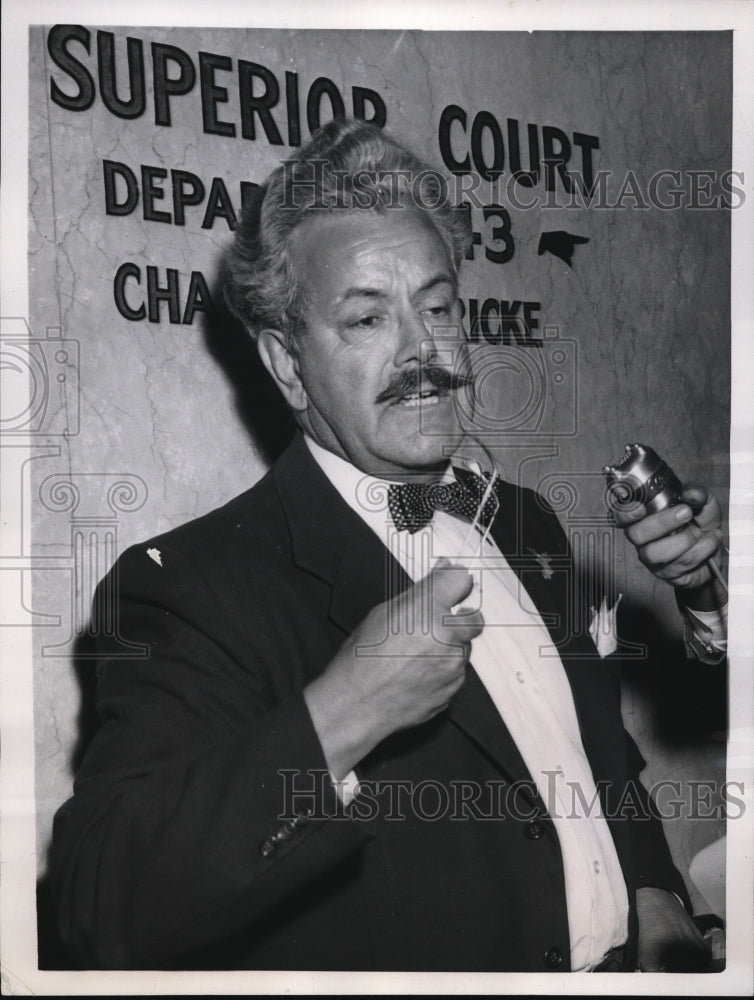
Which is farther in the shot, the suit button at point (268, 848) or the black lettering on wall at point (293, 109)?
the black lettering on wall at point (293, 109)

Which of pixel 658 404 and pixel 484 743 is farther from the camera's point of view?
pixel 658 404

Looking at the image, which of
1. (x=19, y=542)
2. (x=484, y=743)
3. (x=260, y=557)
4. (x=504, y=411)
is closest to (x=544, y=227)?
(x=504, y=411)

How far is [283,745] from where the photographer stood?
1892 mm

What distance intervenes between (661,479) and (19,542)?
1.23 m

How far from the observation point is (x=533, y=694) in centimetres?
205

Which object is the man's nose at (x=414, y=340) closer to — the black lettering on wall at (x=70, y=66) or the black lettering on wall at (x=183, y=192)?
the black lettering on wall at (x=183, y=192)

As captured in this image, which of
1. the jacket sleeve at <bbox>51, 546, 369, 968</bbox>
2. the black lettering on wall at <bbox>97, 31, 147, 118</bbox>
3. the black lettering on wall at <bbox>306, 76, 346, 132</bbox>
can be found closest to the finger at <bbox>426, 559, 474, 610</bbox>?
the jacket sleeve at <bbox>51, 546, 369, 968</bbox>

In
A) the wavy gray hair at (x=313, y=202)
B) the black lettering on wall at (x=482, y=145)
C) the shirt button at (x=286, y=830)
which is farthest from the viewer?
the black lettering on wall at (x=482, y=145)

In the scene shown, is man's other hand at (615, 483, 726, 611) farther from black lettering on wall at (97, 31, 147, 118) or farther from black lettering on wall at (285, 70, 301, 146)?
black lettering on wall at (97, 31, 147, 118)

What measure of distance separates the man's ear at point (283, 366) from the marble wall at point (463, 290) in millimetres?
37

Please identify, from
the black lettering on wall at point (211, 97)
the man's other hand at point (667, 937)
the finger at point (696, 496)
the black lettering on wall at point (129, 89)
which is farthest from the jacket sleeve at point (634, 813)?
the black lettering on wall at point (129, 89)

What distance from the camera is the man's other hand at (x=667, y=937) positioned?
7.00 ft

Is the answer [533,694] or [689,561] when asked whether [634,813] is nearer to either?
[533,694]

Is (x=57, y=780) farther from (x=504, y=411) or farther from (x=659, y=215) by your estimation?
(x=659, y=215)
